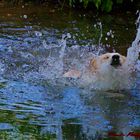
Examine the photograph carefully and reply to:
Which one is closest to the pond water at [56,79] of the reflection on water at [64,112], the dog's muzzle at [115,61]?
the reflection on water at [64,112]

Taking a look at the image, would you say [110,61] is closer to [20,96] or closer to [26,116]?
[20,96]

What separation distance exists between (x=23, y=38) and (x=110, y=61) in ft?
8.64

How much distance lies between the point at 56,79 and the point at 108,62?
823mm

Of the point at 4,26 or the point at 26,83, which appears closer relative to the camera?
the point at 26,83

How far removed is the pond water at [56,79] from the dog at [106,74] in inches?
10.3

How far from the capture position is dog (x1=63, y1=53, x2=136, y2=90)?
800 centimetres

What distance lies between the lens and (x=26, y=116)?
6.26 metres

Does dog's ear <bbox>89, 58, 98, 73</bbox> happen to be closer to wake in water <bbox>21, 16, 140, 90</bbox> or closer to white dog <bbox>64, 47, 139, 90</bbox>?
white dog <bbox>64, 47, 139, 90</bbox>

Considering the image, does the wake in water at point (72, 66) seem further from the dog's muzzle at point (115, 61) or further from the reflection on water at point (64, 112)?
the reflection on water at point (64, 112)

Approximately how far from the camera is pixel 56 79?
26.4 feet

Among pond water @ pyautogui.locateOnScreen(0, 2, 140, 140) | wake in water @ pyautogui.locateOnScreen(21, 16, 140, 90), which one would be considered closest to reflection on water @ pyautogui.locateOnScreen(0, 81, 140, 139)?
pond water @ pyautogui.locateOnScreen(0, 2, 140, 140)

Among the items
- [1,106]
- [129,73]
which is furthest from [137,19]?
[1,106]

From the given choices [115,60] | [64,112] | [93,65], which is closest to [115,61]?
[115,60]

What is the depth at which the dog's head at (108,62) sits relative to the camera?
7.93 meters
